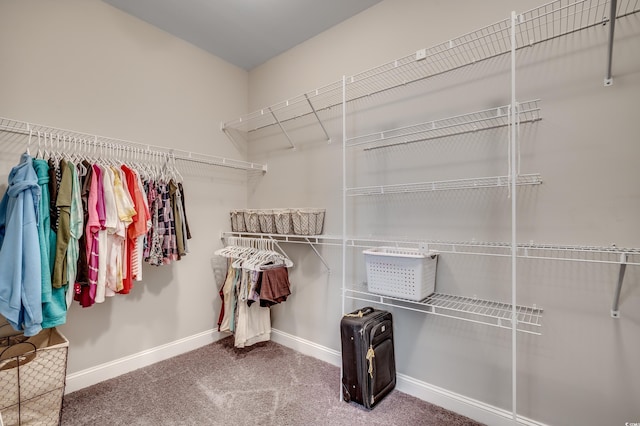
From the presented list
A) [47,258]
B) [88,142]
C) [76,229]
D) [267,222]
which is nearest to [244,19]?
[88,142]

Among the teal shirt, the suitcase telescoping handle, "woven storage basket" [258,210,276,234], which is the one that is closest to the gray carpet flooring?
the suitcase telescoping handle

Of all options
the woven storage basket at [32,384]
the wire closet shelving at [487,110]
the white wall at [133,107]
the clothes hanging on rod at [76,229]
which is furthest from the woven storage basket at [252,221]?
the woven storage basket at [32,384]

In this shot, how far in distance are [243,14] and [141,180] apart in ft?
4.99

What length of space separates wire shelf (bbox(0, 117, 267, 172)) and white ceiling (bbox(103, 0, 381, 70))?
3.39 feet

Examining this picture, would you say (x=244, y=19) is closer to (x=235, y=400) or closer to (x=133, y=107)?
(x=133, y=107)

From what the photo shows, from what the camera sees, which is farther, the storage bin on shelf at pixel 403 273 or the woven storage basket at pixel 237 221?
the woven storage basket at pixel 237 221

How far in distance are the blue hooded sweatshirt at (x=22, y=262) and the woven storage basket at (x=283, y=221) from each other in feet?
4.81

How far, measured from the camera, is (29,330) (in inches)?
60.2

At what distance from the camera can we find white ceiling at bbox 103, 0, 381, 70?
7.37ft

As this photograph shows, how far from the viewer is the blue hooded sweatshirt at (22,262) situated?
1.49 meters

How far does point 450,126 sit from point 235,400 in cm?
221

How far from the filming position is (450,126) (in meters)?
1.76

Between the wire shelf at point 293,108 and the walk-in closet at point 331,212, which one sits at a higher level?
the wire shelf at point 293,108

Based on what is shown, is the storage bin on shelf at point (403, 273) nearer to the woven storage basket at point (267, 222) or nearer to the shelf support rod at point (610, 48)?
the woven storage basket at point (267, 222)
